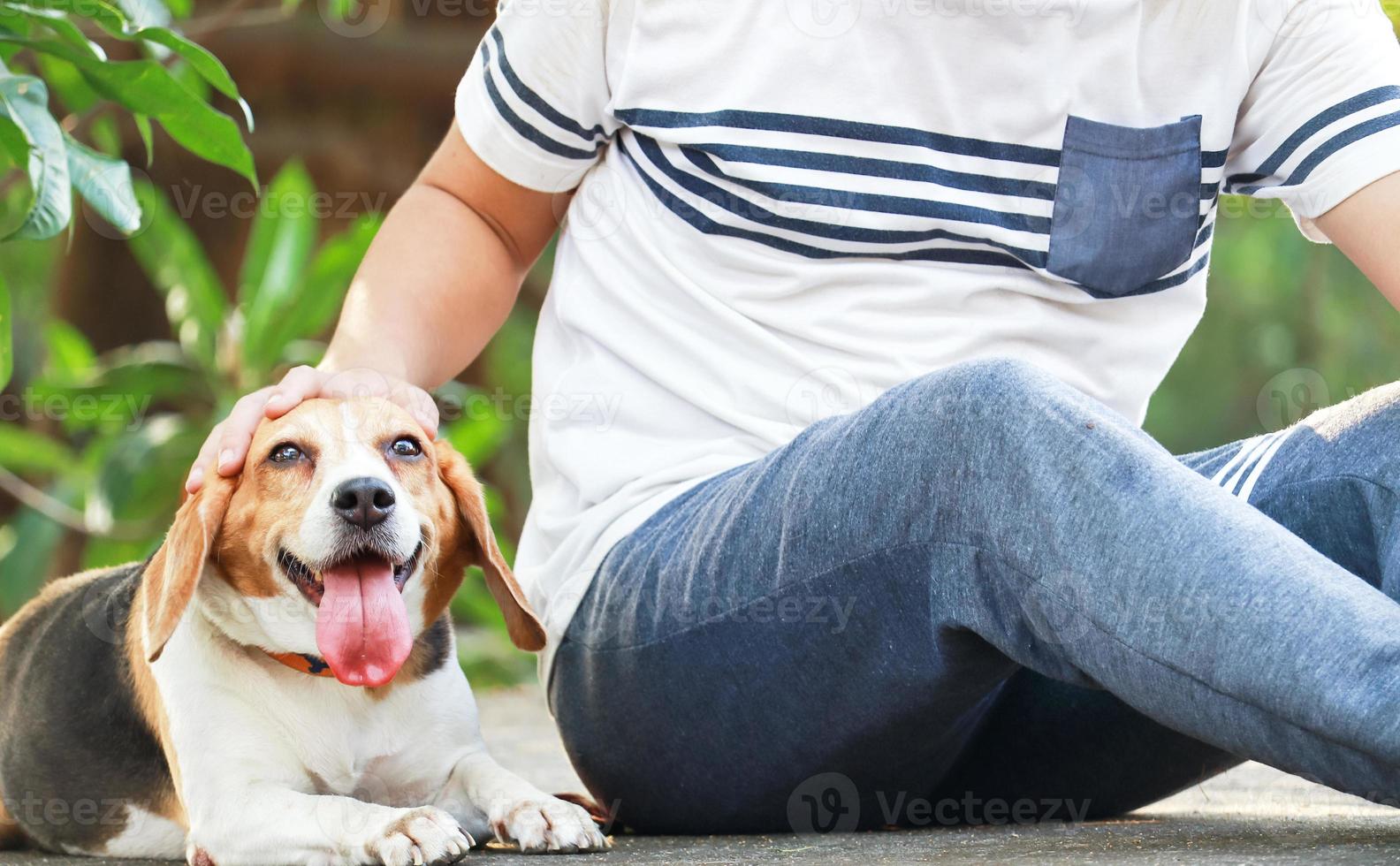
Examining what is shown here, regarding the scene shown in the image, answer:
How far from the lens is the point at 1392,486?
1.44m

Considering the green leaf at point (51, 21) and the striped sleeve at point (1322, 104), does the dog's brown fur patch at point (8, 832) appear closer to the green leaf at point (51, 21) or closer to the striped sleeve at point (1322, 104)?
the green leaf at point (51, 21)

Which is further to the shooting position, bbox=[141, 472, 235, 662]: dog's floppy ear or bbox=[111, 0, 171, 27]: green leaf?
bbox=[111, 0, 171, 27]: green leaf

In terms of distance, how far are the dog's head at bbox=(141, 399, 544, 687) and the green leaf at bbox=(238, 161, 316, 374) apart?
9.06 feet

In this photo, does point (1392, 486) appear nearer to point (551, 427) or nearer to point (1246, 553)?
point (1246, 553)

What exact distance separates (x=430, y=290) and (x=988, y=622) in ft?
2.91

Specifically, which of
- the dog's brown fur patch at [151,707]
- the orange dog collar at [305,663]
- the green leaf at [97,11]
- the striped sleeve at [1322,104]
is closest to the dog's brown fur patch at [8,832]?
the dog's brown fur patch at [151,707]

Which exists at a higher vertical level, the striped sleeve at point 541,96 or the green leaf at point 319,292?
the striped sleeve at point 541,96

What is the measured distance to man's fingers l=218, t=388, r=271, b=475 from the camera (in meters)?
1.75

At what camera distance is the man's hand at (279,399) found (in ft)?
5.76

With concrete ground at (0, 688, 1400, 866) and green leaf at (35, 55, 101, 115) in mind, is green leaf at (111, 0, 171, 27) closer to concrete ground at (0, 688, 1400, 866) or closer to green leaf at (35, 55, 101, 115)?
green leaf at (35, 55, 101, 115)

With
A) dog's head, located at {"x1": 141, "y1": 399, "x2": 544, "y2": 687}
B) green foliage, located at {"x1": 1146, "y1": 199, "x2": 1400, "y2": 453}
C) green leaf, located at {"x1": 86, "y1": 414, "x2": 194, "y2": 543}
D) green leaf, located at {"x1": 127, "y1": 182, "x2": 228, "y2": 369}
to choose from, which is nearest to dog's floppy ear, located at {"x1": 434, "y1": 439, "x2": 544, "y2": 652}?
dog's head, located at {"x1": 141, "y1": 399, "x2": 544, "y2": 687}

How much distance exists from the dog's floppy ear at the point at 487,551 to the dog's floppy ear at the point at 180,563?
26 cm

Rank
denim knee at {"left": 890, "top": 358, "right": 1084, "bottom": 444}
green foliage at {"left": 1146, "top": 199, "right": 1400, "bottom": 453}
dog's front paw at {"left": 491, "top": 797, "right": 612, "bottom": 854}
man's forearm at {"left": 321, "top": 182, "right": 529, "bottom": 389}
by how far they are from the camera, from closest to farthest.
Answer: denim knee at {"left": 890, "top": 358, "right": 1084, "bottom": 444} < dog's front paw at {"left": 491, "top": 797, "right": 612, "bottom": 854} < man's forearm at {"left": 321, "top": 182, "right": 529, "bottom": 389} < green foliage at {"left": 1146, "top": 199, "right": 1400, "bottom": 453}

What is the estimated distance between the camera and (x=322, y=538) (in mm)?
1781
